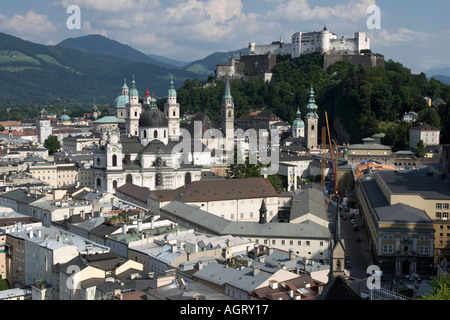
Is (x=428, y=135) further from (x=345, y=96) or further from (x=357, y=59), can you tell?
(x=357, y=59)

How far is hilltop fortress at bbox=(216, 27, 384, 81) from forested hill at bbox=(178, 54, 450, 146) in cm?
166

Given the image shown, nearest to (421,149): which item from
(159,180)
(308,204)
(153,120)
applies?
(153,120)

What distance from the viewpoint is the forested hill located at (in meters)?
81.6

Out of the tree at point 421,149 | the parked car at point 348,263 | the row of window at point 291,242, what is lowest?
the parked car at point 348,263

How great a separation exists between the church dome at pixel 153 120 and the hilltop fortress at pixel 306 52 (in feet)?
150

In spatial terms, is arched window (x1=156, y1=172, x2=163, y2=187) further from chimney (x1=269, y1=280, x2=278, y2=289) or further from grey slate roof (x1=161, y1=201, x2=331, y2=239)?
chimney (x1=269, y1=280, x2=278, y2=289)

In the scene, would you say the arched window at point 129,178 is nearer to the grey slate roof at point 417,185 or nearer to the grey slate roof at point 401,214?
the grey slate roof at point 417,185

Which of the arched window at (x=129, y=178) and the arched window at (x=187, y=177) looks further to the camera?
the arched window at (x=187, y=177)

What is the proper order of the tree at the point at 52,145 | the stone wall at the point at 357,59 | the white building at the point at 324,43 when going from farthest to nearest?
the white building at the point at 324,43 < the stone wall at the point at 357,59 < the tree at the point at 52,145

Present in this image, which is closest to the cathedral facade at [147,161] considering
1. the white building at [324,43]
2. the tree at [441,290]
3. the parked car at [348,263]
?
the parked car at [348,263]

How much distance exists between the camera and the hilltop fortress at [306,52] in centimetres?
10312

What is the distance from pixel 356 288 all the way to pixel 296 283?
311 centimetres

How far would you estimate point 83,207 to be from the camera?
43281 mm
